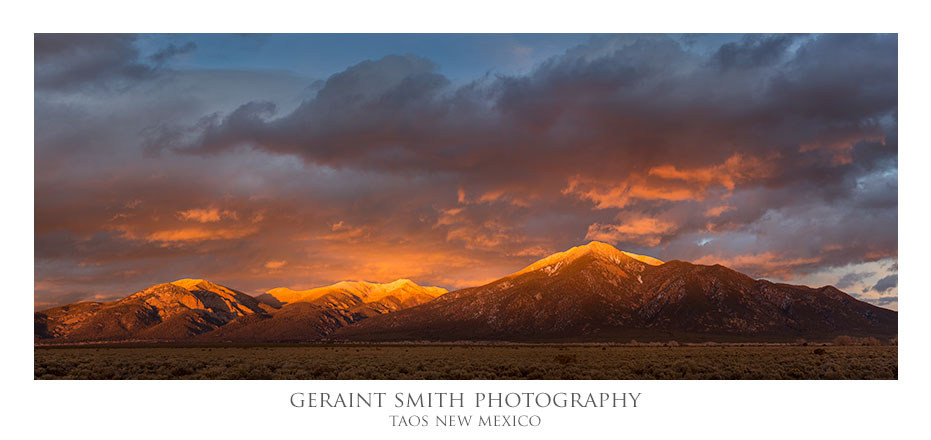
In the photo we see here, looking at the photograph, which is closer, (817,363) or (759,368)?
(759,368)

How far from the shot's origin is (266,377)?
4588 cm
